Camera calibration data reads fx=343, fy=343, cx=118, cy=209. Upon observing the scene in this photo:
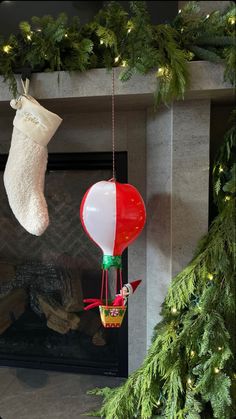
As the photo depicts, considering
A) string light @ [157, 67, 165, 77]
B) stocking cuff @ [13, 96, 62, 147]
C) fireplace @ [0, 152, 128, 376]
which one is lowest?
fireplace @ [0, 152, 128, 376]

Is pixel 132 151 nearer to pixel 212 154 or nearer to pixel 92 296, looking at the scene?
pixel 212 154

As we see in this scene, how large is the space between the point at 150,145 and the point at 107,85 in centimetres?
34

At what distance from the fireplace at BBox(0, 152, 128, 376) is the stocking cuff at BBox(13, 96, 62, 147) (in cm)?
36

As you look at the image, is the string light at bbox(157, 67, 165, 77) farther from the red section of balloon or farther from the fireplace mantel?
the red section of balloon

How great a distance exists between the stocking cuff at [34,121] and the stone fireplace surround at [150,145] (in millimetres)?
107

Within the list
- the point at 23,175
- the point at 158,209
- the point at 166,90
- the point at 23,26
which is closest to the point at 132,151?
the point at 158,209

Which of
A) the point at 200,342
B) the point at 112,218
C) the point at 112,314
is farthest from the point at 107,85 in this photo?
the point at 200,342

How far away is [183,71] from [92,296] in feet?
3.51

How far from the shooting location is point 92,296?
1.65 metres

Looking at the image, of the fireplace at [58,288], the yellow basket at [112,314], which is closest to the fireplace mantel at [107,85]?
the fireplace at [58,288]

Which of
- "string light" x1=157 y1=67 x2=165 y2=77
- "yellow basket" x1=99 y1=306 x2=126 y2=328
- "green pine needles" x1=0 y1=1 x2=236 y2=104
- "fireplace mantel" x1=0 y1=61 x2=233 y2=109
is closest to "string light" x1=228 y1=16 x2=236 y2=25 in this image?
"green pine needles" x1=0 y1=1 x2=236 y2=104

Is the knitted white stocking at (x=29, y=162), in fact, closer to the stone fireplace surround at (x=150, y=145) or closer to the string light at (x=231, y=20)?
the stone fireplace surround at (x=150, y=145)

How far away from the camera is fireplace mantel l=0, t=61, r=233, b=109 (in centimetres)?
118

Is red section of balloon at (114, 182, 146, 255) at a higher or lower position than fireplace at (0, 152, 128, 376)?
higher
